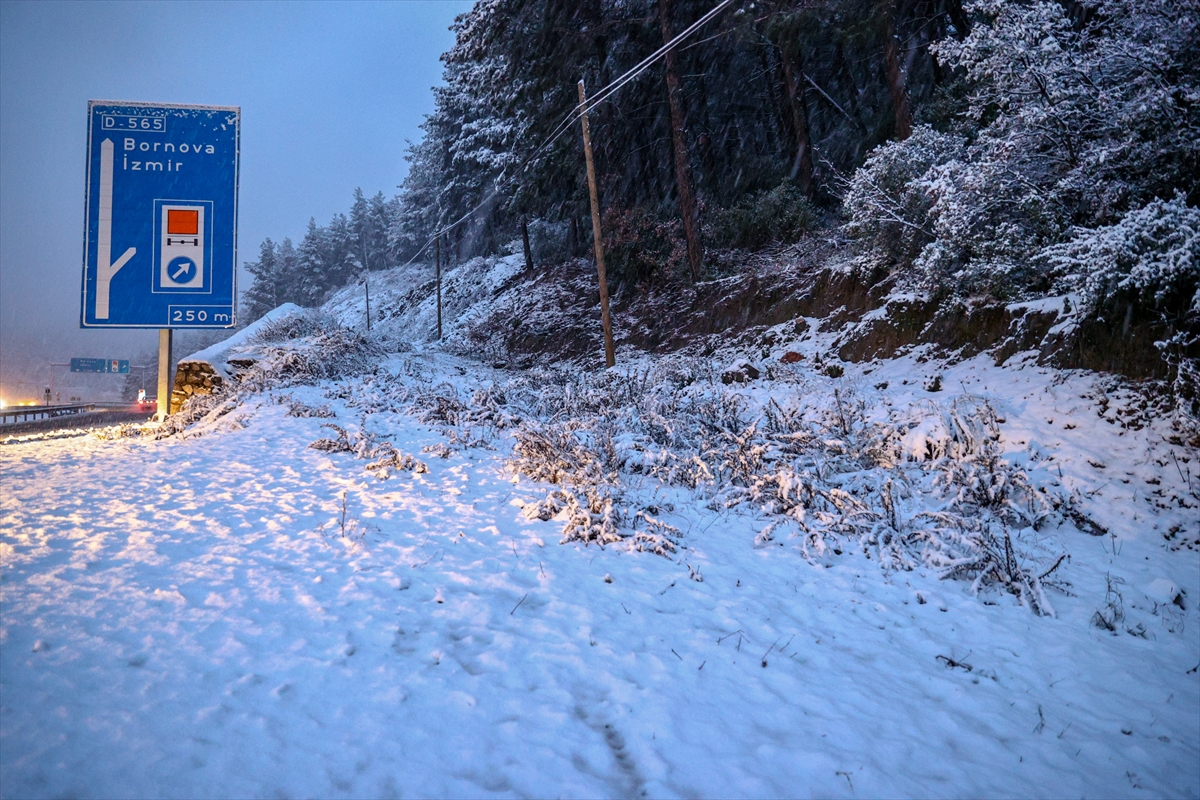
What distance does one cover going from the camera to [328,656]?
3160 millimetres

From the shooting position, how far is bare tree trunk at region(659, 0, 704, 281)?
15753 millimetres

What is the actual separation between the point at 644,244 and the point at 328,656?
731 inches

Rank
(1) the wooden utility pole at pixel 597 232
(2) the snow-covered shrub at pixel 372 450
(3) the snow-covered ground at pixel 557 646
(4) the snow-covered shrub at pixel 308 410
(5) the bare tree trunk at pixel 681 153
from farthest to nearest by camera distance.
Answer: (5) the bare tree trunk at pixel 681 153, (1) the wooden utility pole at pixel 597 232, (4) the snow-covered shrub at pixel 308 410, (2) the snow-covered shrub at pixel 372 450, (3) the snow-covered ground at pixel 557 646

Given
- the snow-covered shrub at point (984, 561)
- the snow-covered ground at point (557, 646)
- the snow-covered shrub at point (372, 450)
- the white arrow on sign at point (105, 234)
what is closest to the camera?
the snow-covered ground at point (557, 646)

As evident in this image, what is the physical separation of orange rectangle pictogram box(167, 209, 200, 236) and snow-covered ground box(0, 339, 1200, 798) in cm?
422

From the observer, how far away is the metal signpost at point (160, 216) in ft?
28.5

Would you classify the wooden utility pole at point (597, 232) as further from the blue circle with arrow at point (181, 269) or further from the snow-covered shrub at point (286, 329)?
the snow-covered shrub at point (286, 329)

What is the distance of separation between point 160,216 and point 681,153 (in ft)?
42.0

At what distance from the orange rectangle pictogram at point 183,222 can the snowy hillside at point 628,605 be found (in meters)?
3.30

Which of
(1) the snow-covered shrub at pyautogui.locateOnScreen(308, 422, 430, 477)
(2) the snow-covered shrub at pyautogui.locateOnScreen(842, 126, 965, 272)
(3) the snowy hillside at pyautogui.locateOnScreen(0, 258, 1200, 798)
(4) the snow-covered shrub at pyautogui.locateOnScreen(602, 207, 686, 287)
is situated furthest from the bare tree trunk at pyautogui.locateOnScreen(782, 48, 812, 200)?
(1) the snow-covered shrub at pyautogui.locateOnScreen(308, 422, 430, 477)

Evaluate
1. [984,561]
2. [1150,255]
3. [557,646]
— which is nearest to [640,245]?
[1150,255]

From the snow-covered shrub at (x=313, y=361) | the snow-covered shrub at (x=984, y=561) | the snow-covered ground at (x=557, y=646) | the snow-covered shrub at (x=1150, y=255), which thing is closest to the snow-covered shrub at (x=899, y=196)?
the snow-covered shrub at (x=1150, y=255)

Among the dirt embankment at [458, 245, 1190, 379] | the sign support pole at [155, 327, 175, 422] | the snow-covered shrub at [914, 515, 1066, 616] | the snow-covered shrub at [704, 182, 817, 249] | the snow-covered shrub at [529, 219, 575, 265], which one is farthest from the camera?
the snow-covered shrub at [529, 219, 575, 265]

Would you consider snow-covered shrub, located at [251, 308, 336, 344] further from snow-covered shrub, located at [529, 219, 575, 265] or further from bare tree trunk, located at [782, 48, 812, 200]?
bare tree trunk, located at [782, 48, 812, 200]
